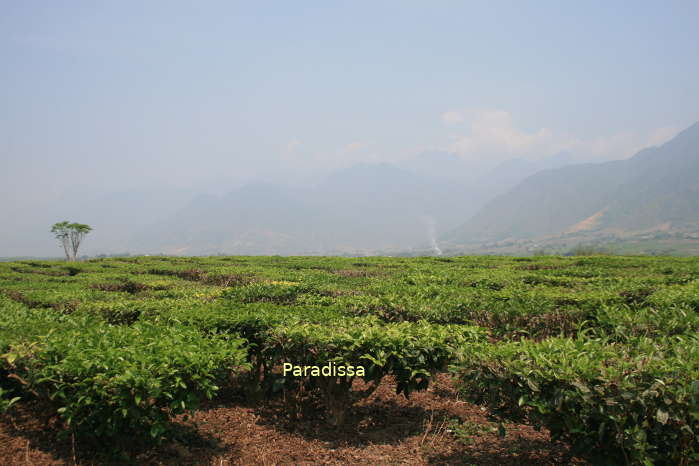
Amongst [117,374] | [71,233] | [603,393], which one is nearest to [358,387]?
[117,374]

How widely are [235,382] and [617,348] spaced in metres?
4.97

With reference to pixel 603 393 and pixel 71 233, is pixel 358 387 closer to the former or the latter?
pixel 603 393

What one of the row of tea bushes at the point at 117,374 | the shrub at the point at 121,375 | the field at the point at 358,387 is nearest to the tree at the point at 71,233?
the field at the point at 358,387

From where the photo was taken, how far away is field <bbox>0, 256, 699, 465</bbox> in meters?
3.45

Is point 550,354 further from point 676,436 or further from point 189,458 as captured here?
point 189,458

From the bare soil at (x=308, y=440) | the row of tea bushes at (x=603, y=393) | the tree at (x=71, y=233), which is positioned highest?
the tree at (x=71, y=233)

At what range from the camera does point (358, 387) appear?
665cm

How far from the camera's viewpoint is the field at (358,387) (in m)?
3.45

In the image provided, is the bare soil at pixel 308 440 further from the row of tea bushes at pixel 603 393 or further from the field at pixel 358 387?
the row of tea bushes at pixel 603 393

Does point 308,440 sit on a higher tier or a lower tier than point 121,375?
lower

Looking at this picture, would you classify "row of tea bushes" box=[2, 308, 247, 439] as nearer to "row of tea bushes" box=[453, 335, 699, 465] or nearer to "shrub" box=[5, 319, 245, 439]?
"shrub" box=[5, 319, 245, 439]

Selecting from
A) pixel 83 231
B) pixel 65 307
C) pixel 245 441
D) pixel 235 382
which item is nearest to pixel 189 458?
pixel 245 441

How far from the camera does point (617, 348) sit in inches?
176

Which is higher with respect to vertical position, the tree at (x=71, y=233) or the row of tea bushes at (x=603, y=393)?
the tree at (x=71, y=233)
